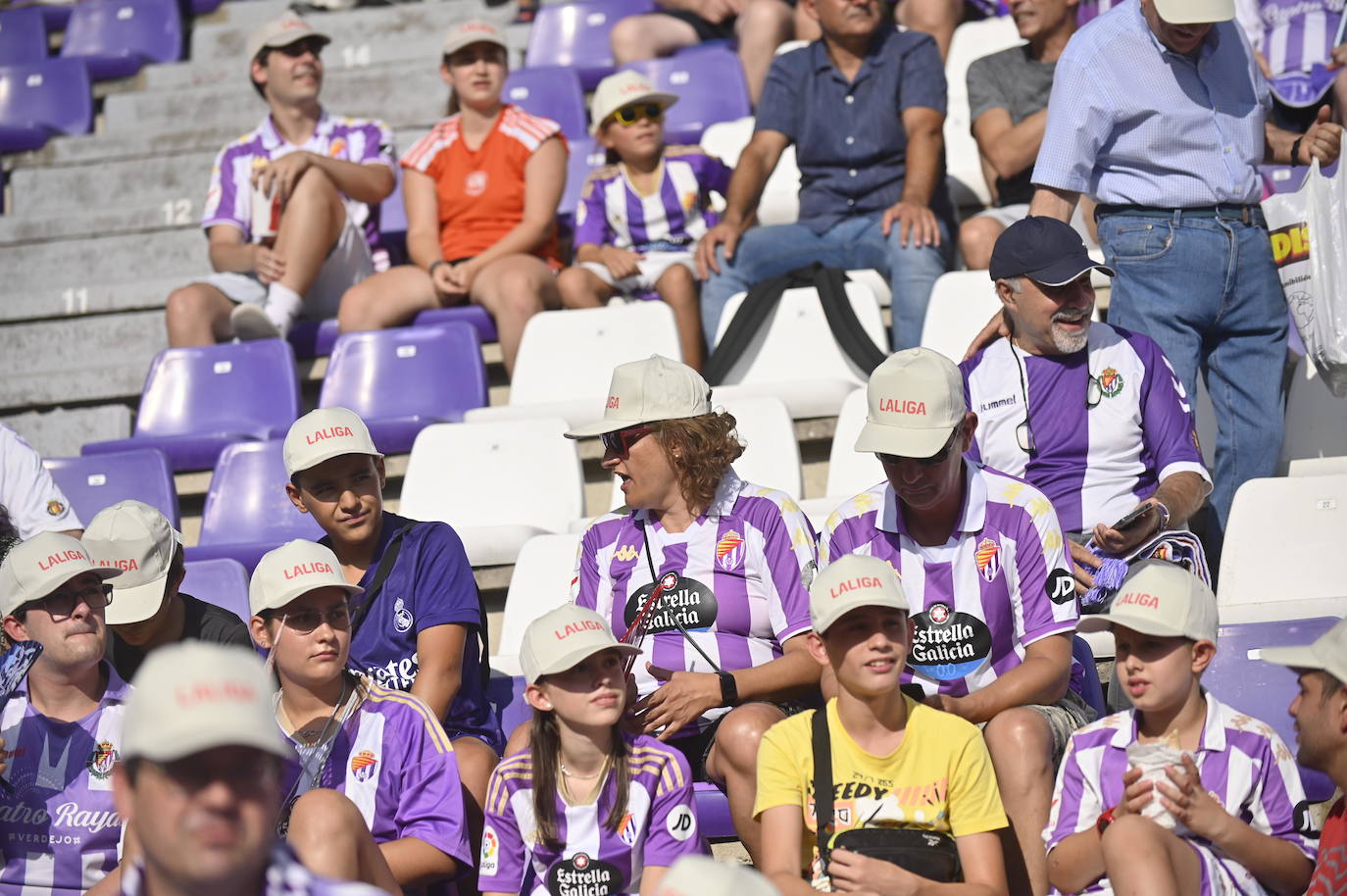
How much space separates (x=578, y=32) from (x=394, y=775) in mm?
5010

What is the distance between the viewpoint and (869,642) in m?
2.69

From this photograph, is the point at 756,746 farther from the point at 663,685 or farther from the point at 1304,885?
the point at 1304,885

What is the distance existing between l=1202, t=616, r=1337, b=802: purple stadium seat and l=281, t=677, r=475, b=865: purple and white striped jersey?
4.92ft

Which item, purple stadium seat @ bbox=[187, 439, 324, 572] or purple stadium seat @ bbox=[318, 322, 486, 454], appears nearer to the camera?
purple stadium seat @ bbox=[187, 439, 324, 572]

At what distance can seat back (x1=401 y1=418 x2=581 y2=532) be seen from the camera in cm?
436

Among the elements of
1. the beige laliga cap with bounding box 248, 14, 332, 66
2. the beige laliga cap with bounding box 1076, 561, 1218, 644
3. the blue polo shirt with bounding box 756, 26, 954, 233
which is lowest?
the beige laliga cap with bounding box 1076, 561, 1218, 644

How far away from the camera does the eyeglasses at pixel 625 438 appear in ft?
10.9

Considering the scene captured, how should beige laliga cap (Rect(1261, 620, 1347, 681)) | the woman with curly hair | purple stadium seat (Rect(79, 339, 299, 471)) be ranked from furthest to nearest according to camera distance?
1. purple stadium seat (Rect(79, 339, 299, 471))
2. the woman with curly hair
3. beige laliga cap (Rect(1261, 620, 1347, 681))

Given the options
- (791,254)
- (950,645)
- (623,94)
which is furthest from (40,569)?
(623,94)

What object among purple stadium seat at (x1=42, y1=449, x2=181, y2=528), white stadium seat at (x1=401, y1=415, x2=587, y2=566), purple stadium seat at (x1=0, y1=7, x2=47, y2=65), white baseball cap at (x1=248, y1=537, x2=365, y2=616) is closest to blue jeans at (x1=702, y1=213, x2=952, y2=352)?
white stadium seat at (x1=401, y1=415, x2=587, y2=566)

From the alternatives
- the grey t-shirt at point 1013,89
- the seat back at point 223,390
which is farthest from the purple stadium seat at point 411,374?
the grey t-shirt at point 1013,89

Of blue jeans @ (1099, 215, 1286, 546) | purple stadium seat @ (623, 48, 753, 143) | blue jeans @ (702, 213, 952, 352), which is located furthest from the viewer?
purple stadium seat @ (623, 48, 753, 143)

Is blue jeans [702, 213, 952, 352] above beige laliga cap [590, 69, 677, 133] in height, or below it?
below

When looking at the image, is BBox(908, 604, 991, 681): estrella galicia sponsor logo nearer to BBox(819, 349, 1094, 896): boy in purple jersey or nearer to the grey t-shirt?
BBox(819, 349, 1094, 896): boy in purple jersey
